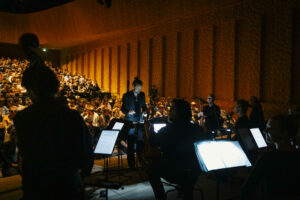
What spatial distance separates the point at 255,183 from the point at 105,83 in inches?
698

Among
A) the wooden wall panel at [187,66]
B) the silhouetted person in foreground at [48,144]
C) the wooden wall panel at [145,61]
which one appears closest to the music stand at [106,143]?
the silhouetted person in foreground at [48,144]

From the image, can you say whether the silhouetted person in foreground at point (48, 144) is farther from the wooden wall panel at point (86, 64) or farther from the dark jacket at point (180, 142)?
the wooden wall panel at point (86, 64)

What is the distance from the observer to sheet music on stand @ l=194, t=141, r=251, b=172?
2723 mm

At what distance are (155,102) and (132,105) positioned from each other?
6.07 metres

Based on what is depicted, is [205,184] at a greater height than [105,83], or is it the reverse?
[105,83]

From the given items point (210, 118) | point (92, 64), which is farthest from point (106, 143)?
point (92, 64)

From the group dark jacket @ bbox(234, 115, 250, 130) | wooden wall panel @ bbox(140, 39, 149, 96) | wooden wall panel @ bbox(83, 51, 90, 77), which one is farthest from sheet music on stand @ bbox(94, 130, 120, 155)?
wooden wall panel @ bbox(83, 51, 90, 77)

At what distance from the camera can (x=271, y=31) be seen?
31.2 feet

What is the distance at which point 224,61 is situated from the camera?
440 inches

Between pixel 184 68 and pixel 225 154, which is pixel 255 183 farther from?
pixel 184 68

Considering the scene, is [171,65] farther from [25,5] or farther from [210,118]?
[25,5]

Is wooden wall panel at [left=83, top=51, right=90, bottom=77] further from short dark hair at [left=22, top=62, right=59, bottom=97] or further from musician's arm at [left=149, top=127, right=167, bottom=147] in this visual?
short dark hair at [left=22, top=62, right=59, bottom=97]

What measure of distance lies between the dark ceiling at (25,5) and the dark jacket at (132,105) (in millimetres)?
18767

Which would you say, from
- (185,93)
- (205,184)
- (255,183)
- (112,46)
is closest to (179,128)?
(255,183)
